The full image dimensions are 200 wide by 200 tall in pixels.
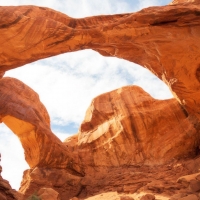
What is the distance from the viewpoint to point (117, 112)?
2055 centimetres

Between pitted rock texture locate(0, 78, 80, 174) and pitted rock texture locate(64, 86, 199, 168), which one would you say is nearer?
pitted rock texture locate(0, 78, 80, 174)

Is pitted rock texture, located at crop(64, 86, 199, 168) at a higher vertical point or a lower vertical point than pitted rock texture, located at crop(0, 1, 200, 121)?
lower

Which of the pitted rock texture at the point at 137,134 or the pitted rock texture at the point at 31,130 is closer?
the pitted rock texture at the point at 31,130

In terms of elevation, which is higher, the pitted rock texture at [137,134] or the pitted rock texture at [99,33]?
the pitted rock texture at [99,33]

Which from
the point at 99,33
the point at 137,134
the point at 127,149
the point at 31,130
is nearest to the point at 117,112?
the point at 137,134

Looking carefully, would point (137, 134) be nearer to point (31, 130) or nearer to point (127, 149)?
point (127, 149)

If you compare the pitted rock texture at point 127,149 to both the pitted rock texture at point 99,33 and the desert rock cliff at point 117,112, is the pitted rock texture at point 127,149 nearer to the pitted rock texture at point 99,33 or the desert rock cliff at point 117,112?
the desert rock cliff at point 117,112

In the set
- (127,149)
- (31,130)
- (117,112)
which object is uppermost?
(117,112)

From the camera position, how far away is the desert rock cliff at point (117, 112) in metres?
12.5

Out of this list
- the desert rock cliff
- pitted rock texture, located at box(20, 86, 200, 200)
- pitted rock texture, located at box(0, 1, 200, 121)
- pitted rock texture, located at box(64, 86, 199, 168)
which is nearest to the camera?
pitted rock texture, located at box(0, 1, 200, 121)

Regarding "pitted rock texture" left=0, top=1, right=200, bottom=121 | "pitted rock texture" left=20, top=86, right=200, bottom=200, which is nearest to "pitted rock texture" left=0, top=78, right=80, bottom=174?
"pitted rock texture" left=20, top=86, right=200, bottom=200

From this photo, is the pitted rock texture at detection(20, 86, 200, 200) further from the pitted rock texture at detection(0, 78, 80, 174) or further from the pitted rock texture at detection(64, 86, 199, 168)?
the pitted rock texture at detection(0, 78, 80, 174)

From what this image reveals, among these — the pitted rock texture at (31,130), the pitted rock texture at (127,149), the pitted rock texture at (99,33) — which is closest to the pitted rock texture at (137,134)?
the pitted rock texture at (127,149)

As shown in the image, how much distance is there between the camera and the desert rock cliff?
493 inches
